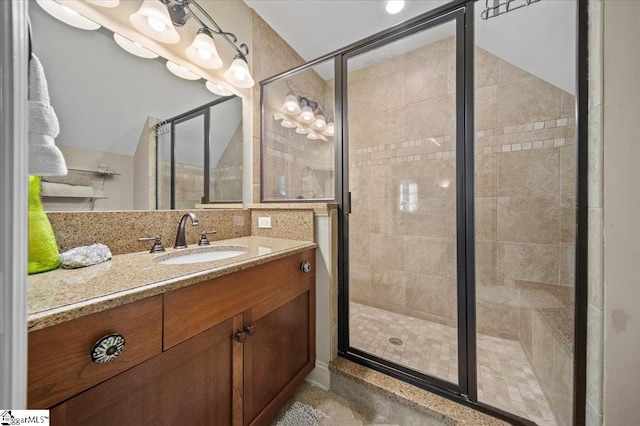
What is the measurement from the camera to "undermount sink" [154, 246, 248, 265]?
1055mm

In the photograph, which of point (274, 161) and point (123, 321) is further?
point (274, 161)

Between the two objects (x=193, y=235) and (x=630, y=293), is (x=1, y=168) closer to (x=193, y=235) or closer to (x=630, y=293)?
(x=193, y=235)

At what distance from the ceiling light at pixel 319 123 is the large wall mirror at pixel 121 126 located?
693 mm

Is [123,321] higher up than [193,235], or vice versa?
[193,235]

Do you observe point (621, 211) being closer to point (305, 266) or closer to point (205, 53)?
point (305, 266)

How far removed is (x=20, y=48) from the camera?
313mm

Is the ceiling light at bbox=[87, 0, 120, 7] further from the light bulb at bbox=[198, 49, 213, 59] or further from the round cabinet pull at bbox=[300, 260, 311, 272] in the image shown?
the round cabinet pull at bbox=[300, 260, 311, 272]

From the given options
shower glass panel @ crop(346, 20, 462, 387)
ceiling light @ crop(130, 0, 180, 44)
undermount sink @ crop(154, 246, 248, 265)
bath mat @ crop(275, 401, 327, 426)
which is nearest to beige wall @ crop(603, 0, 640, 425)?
shower glass panel @ crop(346, 20, 462, 387)

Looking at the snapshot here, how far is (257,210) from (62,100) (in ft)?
3.22

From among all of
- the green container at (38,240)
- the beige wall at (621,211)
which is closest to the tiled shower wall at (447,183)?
the beige wall at (621,211)

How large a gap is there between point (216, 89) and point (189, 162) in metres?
0.51

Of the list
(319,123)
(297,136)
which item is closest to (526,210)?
(319,123)

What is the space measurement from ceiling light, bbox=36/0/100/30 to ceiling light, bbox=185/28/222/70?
0.41 metres

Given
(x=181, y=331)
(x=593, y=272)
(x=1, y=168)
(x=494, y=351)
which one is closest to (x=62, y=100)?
(x=1, y=168)
